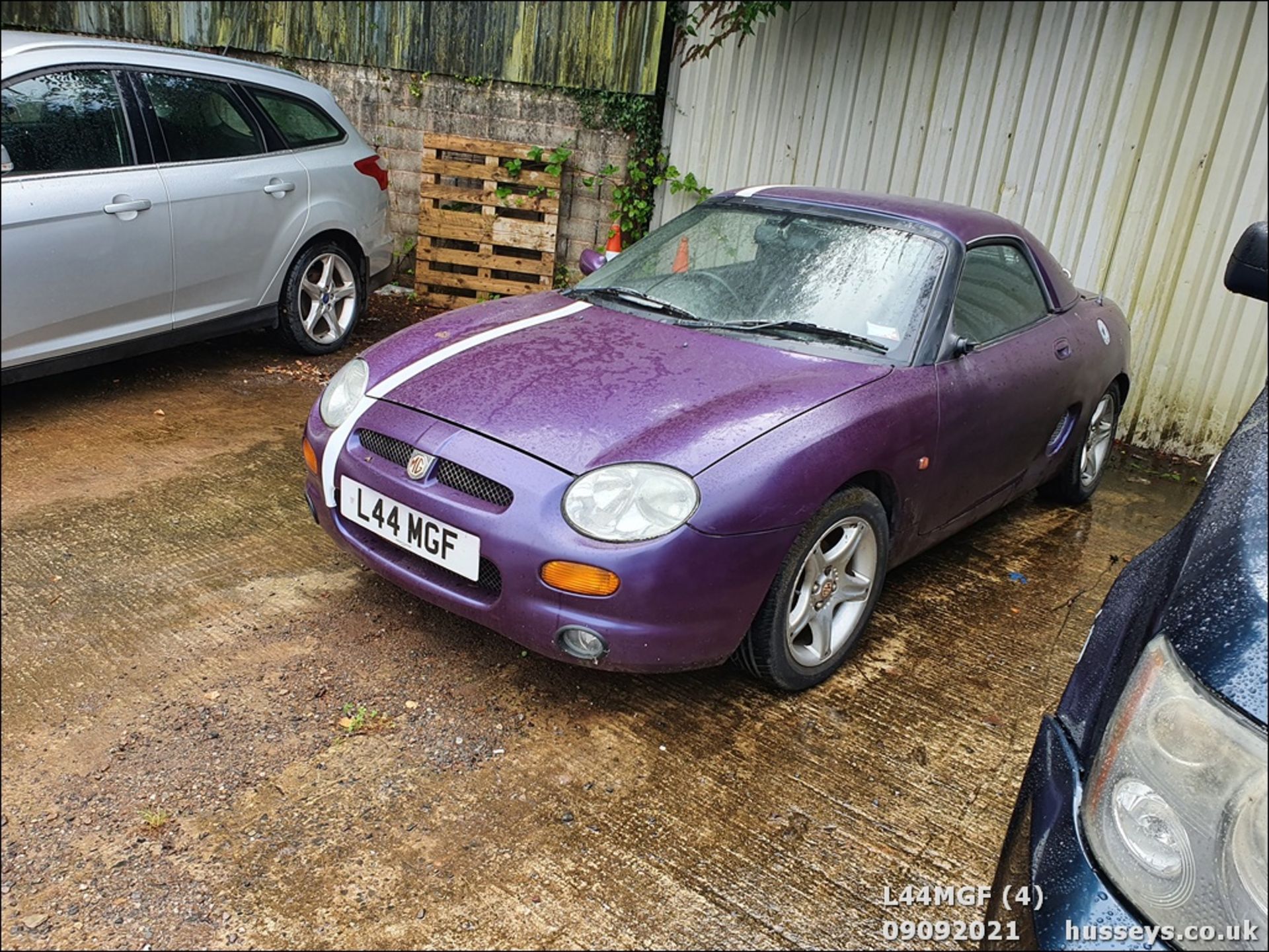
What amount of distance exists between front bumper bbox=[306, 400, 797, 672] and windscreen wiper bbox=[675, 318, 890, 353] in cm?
85

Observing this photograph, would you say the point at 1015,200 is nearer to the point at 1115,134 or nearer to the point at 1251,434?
the point at 1115,134

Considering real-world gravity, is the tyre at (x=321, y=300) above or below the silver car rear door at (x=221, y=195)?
below

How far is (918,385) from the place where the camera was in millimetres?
3090

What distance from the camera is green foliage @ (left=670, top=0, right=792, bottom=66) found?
20.9ft

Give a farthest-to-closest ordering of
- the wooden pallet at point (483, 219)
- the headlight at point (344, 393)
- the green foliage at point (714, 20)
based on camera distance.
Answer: the wooden pallet at point (483, 219), the green foliage at point (714, 20), the headlight at point (344, 393)

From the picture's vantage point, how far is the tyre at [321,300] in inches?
205

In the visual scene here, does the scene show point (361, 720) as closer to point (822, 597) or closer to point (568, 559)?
point (568, 559)

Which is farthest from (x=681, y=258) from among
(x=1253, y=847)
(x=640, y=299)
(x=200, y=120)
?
(x=1253, y=847)

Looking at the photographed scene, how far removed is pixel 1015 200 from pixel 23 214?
5.84 metres

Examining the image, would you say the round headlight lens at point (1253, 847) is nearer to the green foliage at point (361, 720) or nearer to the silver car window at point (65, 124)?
the silver car window at point (65, 124)

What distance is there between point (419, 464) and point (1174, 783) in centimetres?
192

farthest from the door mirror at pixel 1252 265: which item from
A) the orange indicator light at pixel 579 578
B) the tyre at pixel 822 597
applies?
the orange indicator light at pixel 579 578

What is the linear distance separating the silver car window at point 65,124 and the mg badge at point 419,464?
3.35 feet

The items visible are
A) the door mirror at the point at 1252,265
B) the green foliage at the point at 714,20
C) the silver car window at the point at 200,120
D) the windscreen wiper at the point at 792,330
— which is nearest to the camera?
the door mirror at the point at 1252,265
